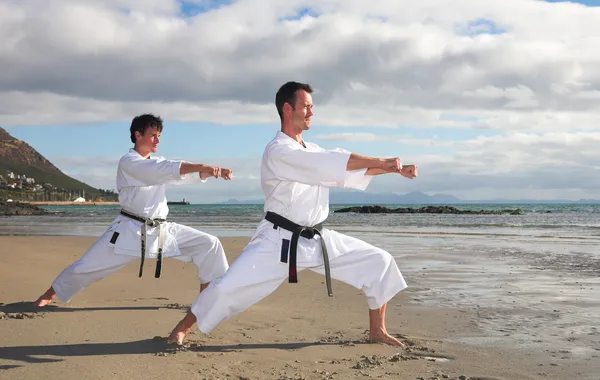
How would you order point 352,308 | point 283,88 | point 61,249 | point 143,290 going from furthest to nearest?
point 61,249 → point 143,290 → point 352,308 → point 283,88

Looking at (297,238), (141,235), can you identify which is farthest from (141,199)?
(297,238)

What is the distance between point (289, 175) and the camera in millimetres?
4004

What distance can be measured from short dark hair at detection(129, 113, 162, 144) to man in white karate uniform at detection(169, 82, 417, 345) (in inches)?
65.7

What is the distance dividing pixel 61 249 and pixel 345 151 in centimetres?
988

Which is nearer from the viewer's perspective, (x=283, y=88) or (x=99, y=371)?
(x=99, y=371)

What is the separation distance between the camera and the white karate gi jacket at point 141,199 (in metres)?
4.99

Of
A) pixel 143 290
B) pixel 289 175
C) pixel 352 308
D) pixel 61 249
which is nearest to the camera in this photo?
pixel 289 175

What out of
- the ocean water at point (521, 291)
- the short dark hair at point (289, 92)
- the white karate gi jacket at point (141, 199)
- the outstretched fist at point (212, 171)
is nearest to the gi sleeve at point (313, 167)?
the short dark hair at point (289, 92)

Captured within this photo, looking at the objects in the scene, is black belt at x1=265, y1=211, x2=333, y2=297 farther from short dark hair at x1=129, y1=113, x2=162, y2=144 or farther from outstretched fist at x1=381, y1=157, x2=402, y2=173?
short dark hair at x1=129, y1=113, x2=162, y2=144

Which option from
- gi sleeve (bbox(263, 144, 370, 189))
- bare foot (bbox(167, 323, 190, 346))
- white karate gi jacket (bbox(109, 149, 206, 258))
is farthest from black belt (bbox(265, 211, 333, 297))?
white karate gi jacket (bbox(109, 149, 206, 258))

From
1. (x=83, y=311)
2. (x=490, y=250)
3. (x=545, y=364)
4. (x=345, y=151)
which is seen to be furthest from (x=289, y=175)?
(x=490, y=250)

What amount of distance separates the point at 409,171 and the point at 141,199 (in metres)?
2.59

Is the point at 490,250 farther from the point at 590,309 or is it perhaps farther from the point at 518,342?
the point at 518,342

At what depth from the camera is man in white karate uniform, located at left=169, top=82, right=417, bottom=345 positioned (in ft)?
12.9
